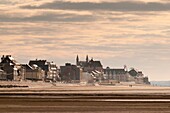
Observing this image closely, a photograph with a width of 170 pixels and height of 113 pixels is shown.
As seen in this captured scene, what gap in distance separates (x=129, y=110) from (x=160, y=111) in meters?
2.73

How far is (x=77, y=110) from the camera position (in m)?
53.5

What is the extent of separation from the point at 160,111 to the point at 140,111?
1.69 metres

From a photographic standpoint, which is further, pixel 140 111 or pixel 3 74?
pixel 3 74

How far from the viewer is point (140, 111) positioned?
5175 cm

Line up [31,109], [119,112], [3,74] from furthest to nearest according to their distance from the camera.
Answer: [3,74] < [31,109] < [119,112]

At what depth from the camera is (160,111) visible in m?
52.0

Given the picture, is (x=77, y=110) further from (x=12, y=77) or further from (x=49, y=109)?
(x=12, y=77)

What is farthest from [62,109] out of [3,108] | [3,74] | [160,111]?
[3,74]

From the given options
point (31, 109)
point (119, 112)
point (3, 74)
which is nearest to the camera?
point (119, 112)

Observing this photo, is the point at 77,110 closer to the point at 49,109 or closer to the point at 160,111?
the point at 49,109

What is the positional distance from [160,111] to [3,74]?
467ft

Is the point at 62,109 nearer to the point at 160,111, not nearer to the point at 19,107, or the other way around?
the point at 19,107

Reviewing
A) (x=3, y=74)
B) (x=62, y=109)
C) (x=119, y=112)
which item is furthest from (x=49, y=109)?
(x=3, y=74)

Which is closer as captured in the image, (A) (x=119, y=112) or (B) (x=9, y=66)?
(A) (x=119, y=112)
